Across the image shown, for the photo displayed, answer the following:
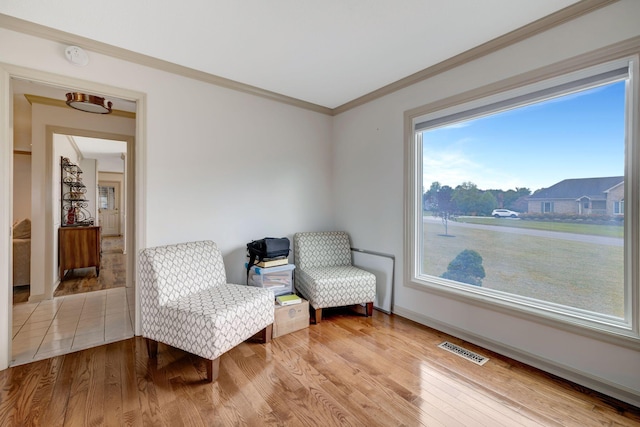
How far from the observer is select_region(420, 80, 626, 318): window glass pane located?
1.86m

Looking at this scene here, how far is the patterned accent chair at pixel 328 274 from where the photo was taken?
2871 millimetres

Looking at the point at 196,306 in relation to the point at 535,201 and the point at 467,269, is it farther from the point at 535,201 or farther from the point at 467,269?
the point at 535,201

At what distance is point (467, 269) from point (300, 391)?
1.79m

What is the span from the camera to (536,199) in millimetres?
2193

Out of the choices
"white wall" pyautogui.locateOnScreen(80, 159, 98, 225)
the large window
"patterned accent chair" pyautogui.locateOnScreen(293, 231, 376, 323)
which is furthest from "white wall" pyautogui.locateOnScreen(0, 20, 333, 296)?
"white wall" pyautogui.locateOnScreen(80, 159, 98, 225)

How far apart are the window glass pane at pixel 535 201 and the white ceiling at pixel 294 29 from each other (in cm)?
70

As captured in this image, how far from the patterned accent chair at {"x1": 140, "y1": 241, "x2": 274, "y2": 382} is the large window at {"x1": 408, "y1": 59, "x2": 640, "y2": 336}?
1.67 m

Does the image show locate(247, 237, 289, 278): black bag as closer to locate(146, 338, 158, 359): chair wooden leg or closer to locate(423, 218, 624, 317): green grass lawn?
locate(146, 338, 158, 359): chair wooden leg

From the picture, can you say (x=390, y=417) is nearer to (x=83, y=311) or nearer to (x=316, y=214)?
(x=316, y=214)

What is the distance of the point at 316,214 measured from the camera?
3756 mm

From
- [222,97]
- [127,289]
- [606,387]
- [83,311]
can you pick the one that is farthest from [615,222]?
[127,289]

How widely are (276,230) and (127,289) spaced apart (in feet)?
8.06

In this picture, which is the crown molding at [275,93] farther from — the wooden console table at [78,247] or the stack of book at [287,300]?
the wooden console table at [78,247]

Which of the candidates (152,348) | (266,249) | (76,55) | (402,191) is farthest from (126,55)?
(402,191)
